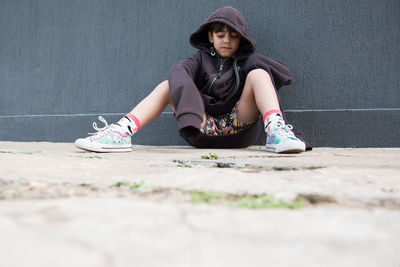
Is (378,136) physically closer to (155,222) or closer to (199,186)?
(199,186)

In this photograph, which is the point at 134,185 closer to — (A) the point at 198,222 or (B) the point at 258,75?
(A) the point at 198,222

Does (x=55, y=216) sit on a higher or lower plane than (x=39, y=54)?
lower

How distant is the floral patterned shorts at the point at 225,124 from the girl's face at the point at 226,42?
32 cm

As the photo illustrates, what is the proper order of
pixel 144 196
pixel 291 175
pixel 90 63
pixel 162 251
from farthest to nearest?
pixel 90 63
pixel 291 175
pixel 144 196
pixel 162 251

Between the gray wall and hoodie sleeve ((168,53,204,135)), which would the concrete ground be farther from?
the gray wall

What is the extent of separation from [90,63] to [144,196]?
7.99 ft

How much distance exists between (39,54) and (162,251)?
3.06 m

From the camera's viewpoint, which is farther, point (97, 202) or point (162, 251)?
point (97, 202)

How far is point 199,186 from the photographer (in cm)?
79

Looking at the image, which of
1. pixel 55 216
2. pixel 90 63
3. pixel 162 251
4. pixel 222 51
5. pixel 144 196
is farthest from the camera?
pixel 90 63

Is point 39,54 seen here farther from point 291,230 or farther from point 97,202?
point 291,230

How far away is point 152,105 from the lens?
212 cm

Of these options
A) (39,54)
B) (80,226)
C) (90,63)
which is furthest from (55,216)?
(39,54)

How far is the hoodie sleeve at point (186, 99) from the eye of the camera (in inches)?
72.0
